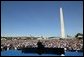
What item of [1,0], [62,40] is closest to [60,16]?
[62,40]

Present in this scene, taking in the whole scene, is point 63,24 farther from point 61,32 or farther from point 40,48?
point 40,48

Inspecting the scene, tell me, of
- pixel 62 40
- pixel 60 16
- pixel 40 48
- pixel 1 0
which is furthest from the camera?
pixel 62 40

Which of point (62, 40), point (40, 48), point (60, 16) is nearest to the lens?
point (40, 48)

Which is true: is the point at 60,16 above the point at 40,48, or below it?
above

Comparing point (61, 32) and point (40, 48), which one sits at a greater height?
point (61, 32)

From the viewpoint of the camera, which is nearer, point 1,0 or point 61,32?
Result: point 1,0

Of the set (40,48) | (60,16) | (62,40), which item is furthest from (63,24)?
(40,48)

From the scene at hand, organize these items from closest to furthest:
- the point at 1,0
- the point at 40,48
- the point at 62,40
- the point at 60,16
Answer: the point at 1,0 → the point at 40,48 → the point at 60,16 → the point at 62,40

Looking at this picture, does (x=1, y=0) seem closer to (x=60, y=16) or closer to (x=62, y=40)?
(x=60, y=16)

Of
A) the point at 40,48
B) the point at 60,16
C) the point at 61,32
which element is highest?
the point at 60,16
